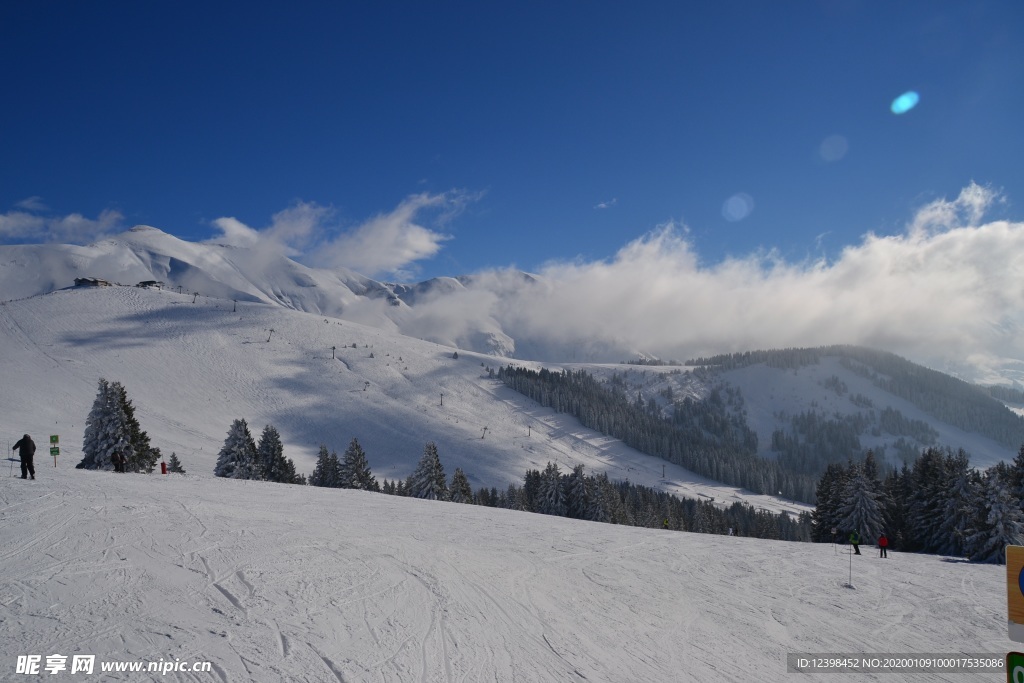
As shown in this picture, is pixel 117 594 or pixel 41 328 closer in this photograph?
pixel 117 594

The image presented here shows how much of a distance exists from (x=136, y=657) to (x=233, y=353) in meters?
155

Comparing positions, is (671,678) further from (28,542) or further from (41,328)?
(41,328)

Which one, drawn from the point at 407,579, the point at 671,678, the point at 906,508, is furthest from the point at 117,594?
the point at 906,508

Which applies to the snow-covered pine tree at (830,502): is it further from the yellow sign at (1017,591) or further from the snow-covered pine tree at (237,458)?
the snow-covered pine tree at (237,458)

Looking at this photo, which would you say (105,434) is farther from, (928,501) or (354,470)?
(928,501)

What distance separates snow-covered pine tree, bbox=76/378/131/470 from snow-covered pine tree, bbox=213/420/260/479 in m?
11.1

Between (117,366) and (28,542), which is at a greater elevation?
(117,366)

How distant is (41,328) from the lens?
132 m

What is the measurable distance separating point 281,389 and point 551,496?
324ft

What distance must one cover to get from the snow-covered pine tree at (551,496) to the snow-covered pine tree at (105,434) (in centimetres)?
3749

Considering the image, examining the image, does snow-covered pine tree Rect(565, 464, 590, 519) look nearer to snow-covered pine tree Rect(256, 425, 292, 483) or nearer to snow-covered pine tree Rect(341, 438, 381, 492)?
snow-covered pine tree Rect(341, 438, 381, 492)

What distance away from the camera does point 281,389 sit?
13388 cm

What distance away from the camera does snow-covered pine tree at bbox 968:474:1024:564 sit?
2736cm

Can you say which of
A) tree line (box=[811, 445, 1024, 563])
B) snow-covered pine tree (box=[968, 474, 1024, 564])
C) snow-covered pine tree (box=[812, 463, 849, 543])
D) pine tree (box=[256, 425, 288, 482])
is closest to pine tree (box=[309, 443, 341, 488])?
pine tree (box=[256, 425, 288, 482])
